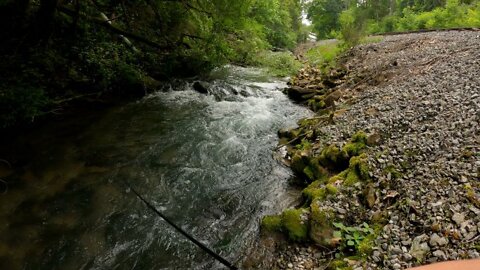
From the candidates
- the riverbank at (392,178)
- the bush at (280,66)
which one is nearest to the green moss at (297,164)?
the riverbank at (392,178)

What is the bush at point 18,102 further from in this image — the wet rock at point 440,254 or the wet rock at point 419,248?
the wet rock at point 440,254

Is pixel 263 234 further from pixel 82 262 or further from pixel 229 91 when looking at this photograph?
pixel 229 91

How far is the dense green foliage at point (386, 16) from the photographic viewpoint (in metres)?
17.3

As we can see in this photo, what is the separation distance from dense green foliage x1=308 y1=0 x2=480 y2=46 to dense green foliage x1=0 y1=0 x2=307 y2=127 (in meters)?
8.60

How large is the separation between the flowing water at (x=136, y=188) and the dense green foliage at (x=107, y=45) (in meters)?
1.15

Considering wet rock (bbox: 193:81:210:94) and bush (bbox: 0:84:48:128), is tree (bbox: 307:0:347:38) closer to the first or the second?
wet rock (bbox: 193:81:210:94)

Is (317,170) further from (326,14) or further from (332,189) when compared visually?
(326,14)

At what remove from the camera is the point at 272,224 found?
4492 millimetres

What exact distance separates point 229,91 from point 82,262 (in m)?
9.22

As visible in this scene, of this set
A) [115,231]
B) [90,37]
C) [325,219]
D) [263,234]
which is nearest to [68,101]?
[90,37]

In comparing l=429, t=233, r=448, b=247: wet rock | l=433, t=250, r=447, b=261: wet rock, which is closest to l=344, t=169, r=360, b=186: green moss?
l=429, t=233, r=448, b=247: wet rock

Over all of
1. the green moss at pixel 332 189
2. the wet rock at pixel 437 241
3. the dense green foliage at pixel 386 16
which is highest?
the dense green foliage at pixel 386 16

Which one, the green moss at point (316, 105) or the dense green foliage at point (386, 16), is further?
the dense green foliage at point (386, 16)

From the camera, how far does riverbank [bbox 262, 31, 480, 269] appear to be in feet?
10.3
